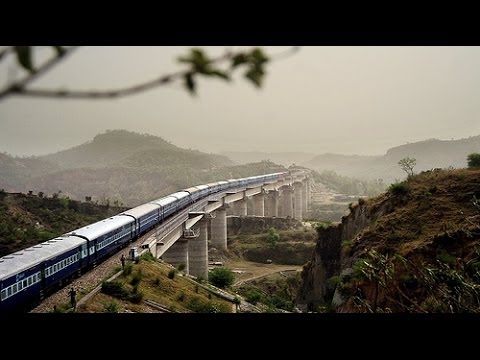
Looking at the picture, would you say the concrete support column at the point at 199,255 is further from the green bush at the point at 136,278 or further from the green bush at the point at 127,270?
the green bush at the point at 127,270

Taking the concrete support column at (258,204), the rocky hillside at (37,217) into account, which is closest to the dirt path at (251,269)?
the rocky hillside at (37,217)

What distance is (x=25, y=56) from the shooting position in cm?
150

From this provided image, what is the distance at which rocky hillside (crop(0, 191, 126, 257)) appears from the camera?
25.0 metres

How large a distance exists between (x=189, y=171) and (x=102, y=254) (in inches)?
3386

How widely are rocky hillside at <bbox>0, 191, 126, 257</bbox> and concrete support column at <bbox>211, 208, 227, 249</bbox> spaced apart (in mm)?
8835

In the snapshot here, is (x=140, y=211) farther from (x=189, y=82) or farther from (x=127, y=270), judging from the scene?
(x=189, y=82)

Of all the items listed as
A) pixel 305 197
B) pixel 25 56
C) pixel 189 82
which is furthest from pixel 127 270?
pixel 305 197

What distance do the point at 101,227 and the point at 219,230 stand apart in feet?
90.2

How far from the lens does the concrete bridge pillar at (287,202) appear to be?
255ft

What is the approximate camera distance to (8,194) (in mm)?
34000

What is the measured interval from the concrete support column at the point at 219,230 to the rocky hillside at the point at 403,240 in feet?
57.0
